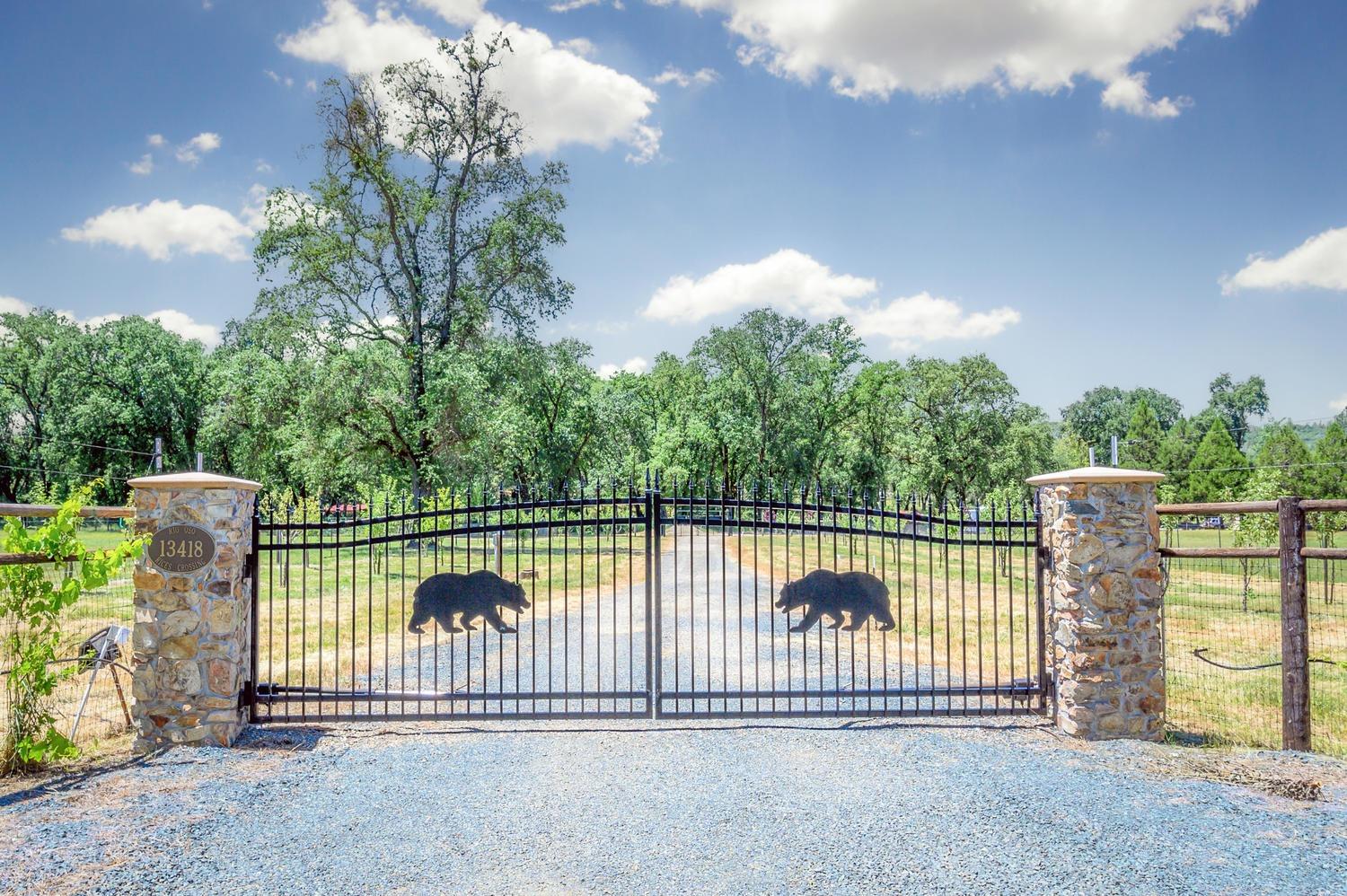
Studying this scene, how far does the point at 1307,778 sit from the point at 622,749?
462 cm

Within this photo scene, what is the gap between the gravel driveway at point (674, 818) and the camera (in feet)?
12.8

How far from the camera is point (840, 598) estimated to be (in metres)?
6.91

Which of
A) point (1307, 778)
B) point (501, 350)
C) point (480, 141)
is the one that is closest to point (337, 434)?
point (501, 350)

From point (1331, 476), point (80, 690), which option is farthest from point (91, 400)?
point (1331, 476)

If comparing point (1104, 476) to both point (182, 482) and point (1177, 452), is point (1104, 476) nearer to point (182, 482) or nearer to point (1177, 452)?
A: point (182, 482)

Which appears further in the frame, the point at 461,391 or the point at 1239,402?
the point at 1239,402

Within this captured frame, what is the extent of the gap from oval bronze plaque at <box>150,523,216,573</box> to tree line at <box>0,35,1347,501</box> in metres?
4.81

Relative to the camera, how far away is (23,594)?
5391 millimetres

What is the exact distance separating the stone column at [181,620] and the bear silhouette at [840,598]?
4.56 m

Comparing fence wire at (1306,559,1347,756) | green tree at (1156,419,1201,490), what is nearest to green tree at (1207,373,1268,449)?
green tree at (1156,419,1201,490)

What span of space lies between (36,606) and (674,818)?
4631mm

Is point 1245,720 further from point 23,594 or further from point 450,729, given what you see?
point 23,594

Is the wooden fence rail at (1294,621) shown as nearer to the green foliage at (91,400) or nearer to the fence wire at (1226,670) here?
the fence wire at (1226,670)

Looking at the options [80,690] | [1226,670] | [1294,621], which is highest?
[1294,621]
